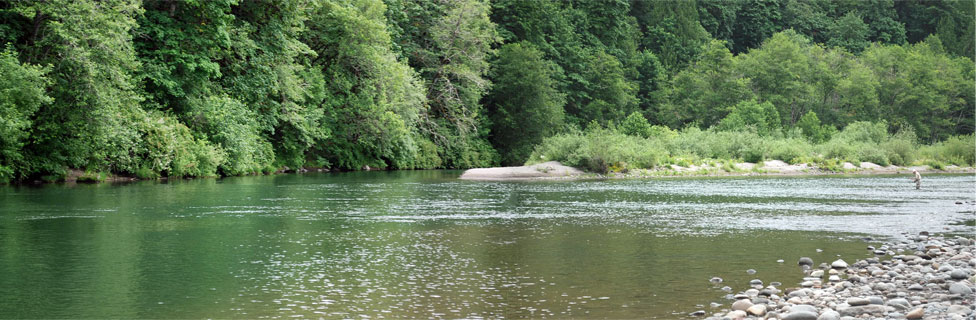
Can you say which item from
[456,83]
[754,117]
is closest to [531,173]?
[456,83]

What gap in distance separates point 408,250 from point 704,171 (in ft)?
112

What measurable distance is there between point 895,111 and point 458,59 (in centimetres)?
4660

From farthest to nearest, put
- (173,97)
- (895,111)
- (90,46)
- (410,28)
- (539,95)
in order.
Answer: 1. (895,111)
2. (539,95)
3. (410,28)
4. (173,97)
5. (90,46)

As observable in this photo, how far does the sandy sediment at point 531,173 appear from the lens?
1535 inches

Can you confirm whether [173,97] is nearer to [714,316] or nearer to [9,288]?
[9,288]

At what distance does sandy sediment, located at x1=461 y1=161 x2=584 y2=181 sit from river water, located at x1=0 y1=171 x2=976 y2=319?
515 inches

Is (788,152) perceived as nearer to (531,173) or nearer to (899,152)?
(899,152)

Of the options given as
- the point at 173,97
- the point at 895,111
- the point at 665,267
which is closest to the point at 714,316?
the point at 665,267

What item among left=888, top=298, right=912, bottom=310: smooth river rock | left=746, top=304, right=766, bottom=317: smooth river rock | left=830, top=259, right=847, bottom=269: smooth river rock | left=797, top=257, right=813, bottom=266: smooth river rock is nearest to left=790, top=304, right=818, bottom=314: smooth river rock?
left=746, top=304, right=766, bottom=317: smooth river rock

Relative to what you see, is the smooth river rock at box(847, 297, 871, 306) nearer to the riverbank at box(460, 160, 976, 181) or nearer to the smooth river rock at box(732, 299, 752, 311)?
the smooth river rock at box(732, 299, 752, 311)

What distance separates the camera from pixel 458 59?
192ft

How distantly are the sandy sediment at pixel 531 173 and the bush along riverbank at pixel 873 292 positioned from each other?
86.9 feet

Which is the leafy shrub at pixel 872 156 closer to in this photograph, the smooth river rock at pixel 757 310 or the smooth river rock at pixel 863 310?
the smooth river rock at pixel 863 310

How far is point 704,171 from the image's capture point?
149 ft
